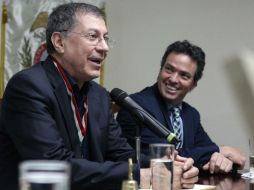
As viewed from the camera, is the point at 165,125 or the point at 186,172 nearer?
the point at 186,172

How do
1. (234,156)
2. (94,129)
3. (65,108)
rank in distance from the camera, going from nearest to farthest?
(65,108) < (94,129) < (234,156)

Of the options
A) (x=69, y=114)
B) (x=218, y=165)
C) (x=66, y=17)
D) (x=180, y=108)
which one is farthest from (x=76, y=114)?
(x=180, y=108)

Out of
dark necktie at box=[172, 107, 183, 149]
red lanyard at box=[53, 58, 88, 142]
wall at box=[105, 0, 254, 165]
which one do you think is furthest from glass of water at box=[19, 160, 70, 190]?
wall at box=[105, 0, 254, 165]

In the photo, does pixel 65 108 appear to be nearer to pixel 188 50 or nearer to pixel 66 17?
pixel 66 17

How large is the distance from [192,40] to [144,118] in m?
2.14

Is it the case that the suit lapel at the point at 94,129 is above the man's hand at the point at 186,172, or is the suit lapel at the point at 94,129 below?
above

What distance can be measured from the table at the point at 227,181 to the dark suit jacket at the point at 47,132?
0.46 m

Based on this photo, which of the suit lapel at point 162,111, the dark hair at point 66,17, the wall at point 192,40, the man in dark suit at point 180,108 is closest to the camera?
the dark hair at point 66,17

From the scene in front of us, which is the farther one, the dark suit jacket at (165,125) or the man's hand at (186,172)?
the dark suit jacket at (165,125)

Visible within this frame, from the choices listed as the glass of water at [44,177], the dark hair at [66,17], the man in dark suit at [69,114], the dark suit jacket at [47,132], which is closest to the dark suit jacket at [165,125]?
the man in dark suit at [69,114]

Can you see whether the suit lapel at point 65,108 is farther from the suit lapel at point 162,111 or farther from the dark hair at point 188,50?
the dark hair at point 188,50

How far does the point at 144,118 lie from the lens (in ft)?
5.83

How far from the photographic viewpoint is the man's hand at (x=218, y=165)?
2619 millimetres

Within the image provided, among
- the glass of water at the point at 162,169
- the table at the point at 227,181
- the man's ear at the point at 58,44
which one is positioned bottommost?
the table at the point at 227,181
